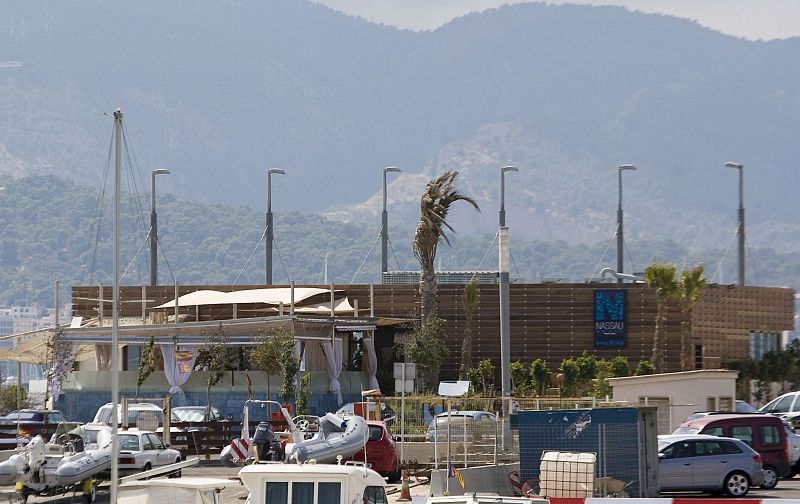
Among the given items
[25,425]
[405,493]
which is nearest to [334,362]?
[25,425]

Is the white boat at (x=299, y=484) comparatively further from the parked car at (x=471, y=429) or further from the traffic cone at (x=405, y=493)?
the parked car at (x=471, y=429)

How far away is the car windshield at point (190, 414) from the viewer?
4306 cm

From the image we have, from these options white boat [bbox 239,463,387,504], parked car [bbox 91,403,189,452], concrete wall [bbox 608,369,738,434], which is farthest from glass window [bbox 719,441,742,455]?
parked car [bbox 91,403,189,452]

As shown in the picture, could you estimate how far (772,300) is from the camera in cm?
6228

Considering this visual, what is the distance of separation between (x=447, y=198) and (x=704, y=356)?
42.0 feet

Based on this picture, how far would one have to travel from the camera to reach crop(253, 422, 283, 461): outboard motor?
31.7 metres

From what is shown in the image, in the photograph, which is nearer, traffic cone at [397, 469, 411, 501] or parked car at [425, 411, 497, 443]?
traffic cone at [397, 469, 411, 501]

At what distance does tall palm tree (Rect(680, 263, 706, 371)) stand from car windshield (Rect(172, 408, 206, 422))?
20.3 m

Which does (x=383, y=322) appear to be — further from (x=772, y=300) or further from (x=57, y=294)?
(x=772, y=300)

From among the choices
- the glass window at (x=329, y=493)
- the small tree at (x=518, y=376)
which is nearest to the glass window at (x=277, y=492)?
the glass window at (x=329, y=493)

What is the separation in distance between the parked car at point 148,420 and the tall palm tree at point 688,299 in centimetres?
2254

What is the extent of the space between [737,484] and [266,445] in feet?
33.8

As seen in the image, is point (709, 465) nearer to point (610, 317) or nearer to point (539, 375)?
point (539, 375)

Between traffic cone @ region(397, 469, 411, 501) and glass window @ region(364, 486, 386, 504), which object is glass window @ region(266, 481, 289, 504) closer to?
glass window @ region(364, 486, 386, 504)
